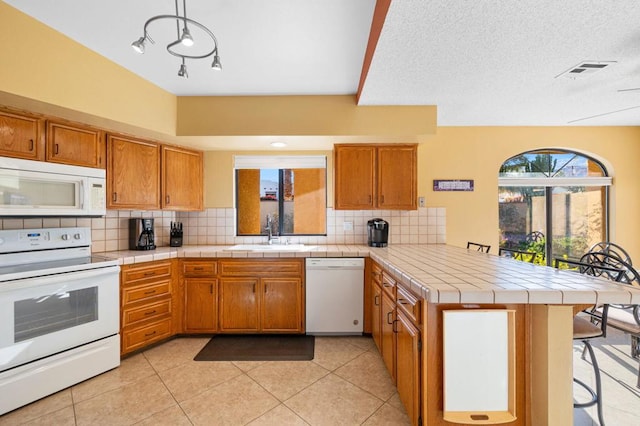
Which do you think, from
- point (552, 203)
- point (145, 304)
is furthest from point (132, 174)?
point (552, 203)

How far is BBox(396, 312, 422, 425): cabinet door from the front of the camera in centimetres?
138

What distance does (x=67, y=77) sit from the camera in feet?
6.30

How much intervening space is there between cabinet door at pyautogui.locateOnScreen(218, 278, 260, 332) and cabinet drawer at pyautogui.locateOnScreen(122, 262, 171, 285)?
55 cm

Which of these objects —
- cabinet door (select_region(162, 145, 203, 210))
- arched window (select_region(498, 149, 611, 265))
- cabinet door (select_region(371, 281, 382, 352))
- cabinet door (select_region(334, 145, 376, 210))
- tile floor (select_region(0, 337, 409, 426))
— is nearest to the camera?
tile floor (select_region(0, 337, 409, 426))

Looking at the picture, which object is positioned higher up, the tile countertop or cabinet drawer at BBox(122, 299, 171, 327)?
the tile countertop

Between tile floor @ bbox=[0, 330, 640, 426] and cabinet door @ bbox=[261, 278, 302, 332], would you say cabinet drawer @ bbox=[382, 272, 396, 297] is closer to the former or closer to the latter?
tile floor @ bbox=[0, 330, 640, 426]

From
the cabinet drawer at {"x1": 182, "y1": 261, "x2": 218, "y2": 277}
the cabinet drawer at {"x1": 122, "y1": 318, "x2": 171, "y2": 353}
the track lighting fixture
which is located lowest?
the cabinet drawer at {"x1": 122, "y1": 318, "x2": 171, "y2": 353}

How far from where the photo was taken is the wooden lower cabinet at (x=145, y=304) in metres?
2.28

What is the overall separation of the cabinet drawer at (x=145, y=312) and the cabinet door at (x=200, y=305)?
0.62ft

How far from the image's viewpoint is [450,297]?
1.23 metres

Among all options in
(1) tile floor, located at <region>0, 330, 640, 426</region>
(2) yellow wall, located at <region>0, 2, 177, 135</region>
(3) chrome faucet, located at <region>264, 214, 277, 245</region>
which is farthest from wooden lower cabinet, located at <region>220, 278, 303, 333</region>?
(2) yellow wall, located at <region>0, 2, 177, 135</region>

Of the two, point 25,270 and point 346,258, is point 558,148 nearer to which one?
point 346,258

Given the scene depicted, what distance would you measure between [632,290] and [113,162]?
3643 mm

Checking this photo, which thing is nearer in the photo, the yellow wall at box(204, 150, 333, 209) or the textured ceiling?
the textured ceiling
